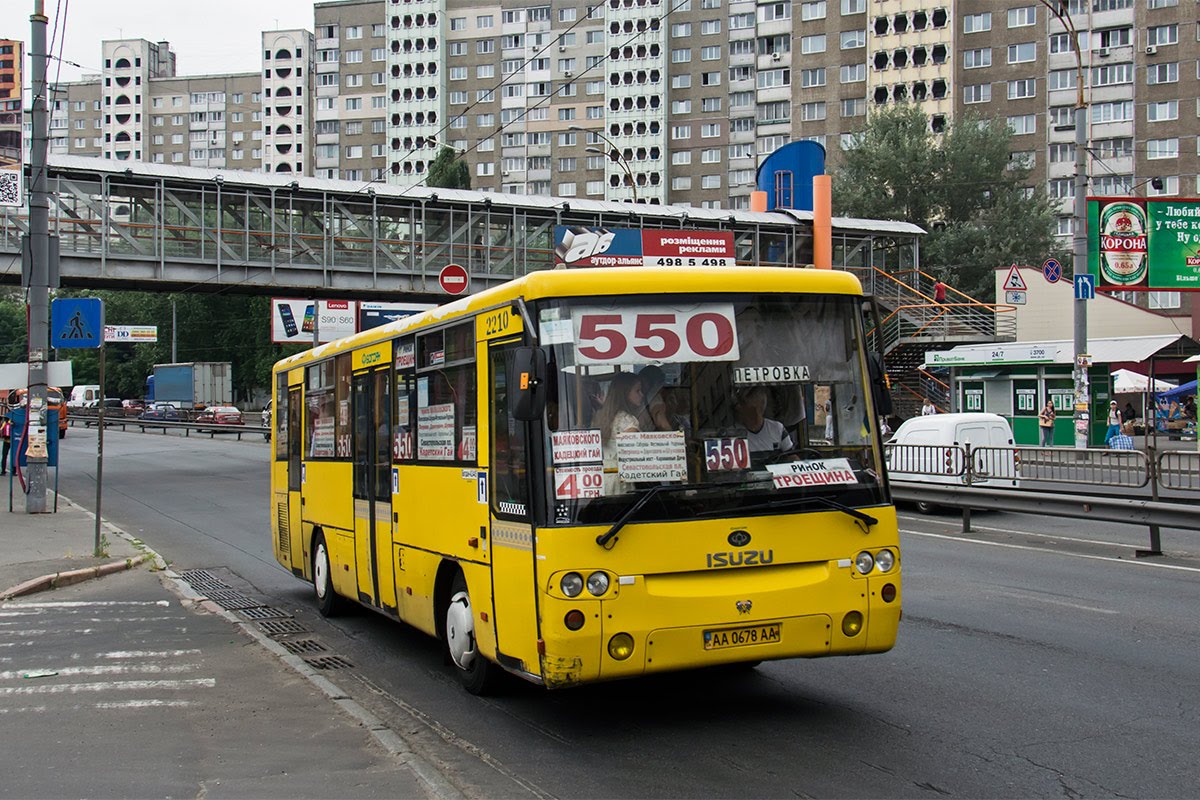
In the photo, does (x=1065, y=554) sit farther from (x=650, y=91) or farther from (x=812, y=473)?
(x=650, y=91)

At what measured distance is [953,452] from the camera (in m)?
19.3

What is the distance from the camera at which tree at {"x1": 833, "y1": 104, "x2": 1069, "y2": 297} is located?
67.4 meters

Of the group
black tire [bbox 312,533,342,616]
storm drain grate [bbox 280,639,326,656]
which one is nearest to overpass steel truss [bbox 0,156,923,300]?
black tire [bbox 312,533,342,616]

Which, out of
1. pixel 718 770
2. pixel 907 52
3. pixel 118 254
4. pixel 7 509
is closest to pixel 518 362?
pixel 718 770

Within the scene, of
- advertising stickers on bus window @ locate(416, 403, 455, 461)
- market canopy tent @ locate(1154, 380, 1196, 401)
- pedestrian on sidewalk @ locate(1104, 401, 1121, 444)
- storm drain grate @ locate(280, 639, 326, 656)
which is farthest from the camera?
market canopy tent @ locate(1154, 380, 1196, 401)

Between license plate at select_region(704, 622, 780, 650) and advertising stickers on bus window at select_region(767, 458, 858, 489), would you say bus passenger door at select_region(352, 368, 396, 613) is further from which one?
advertising stickers on bus window at select_region(767, 458, 858, 489)

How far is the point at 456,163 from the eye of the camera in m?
77.2

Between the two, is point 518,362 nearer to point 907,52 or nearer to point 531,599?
point 531,599

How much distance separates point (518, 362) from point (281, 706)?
2.90 meters

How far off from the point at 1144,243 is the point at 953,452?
408 inches

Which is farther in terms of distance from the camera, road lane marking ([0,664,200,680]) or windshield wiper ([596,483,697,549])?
road lane marking ([0,664,200,680])

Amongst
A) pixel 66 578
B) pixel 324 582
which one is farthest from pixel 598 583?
pixel 66 578

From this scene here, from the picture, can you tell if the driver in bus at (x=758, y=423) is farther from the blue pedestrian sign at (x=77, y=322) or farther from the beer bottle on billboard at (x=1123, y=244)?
the beer bottle on billboard at (x=1123, y=244)

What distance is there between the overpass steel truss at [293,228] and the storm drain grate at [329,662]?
26011 mm
